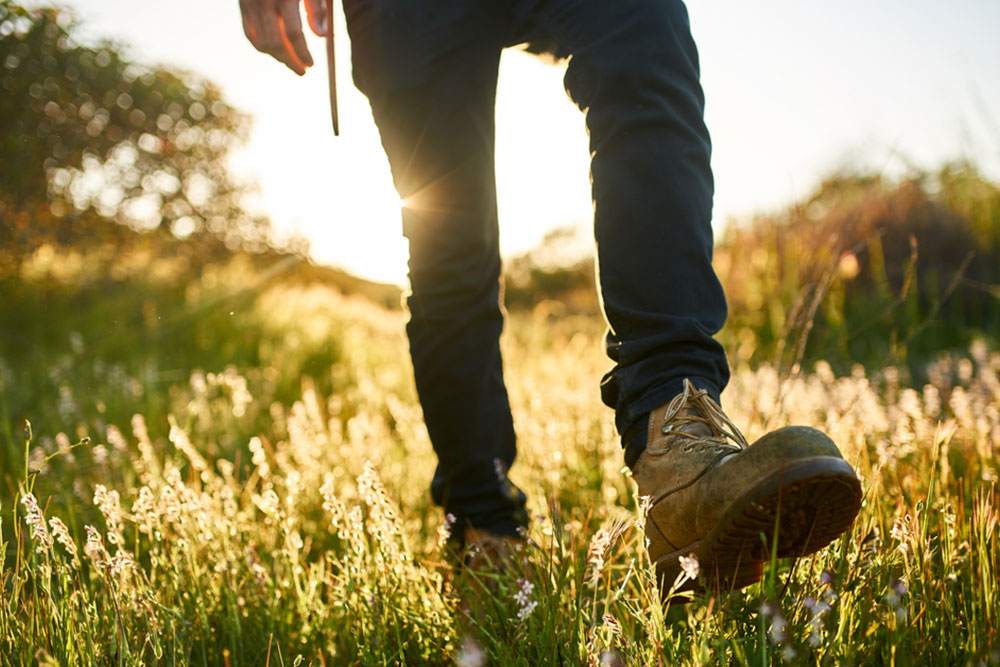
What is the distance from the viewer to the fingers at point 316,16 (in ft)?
5.04

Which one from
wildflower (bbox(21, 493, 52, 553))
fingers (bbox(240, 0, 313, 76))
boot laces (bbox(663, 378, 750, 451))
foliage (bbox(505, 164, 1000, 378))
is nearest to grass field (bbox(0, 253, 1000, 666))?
wildflower (bbox(21, 493, 52, 553))

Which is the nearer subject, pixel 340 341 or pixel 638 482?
pixel 638 482

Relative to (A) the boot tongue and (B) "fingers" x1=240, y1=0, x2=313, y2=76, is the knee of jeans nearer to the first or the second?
(A) the boot tongue

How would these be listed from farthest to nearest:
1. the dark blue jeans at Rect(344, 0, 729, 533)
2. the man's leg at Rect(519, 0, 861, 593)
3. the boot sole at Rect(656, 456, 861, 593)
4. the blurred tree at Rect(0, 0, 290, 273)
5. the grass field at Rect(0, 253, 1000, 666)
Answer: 1. the blurred tree at Rect(0, 0, 290, 273)
2. the dark blue jeans at Rect(344, 0, 729, 533)
3. the man's leg at Rect(519, 0, 861, 593)
4. the grass field at Rect(0, 253, 1000, 666)
5. the boot sole at Rect(656, 456, 861, 593)

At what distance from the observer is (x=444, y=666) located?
1.18 m

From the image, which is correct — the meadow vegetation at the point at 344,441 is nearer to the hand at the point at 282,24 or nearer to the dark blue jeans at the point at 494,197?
the dark blue jeans at the point at 494,197

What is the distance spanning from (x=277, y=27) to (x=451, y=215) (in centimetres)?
59

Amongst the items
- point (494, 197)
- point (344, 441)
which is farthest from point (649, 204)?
point (344, 441)

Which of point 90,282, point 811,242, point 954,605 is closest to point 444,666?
point 954,605

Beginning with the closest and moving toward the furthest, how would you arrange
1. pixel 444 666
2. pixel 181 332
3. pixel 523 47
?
pixel 444 666, pixel 523 47, pixel 181 332

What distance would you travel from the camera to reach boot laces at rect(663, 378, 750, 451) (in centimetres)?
111

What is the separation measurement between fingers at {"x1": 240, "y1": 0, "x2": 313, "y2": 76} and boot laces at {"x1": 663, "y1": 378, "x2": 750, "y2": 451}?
1.16 meters

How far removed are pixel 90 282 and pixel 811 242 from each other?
5.65 meters

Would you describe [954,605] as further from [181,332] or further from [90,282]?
[90,282]
